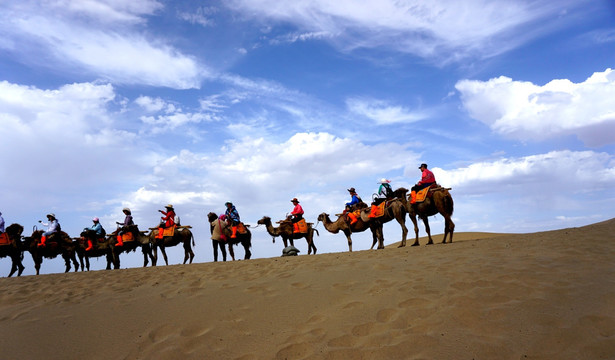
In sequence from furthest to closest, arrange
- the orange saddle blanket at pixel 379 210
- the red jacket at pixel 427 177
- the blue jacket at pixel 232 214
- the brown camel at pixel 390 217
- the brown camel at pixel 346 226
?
the brown camel at pixel 346 226, the blue jacket at pixel 232 214, the orange saddle blanket at pixel 379 210, the brown camel at pixel 390 217, the red jacket at pixel 427 177

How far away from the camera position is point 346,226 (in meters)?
18.1

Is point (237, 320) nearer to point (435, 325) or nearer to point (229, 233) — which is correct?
point (435, 325)

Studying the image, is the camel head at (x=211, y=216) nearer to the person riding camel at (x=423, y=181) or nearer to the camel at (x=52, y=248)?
the camel at (x=52, y=248)

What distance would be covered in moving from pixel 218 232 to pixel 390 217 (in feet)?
24.2

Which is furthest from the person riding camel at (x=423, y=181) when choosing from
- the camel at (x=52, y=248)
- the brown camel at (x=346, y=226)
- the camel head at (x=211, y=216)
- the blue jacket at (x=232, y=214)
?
the camel at (x=52, y=248)

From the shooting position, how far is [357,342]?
15.4ft

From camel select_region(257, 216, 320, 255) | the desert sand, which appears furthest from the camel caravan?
the desert sand

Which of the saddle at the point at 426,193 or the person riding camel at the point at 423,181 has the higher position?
the person riding camel at the point at 423,181

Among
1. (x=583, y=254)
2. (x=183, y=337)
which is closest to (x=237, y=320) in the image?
(x=183, y=337)

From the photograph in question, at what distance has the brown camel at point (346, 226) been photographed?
57.3 ft

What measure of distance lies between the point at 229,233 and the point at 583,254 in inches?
486

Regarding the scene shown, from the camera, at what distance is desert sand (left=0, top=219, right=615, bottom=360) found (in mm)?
4520

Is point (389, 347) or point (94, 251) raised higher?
point (94, 251)

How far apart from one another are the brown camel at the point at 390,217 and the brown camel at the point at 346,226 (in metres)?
0.34
